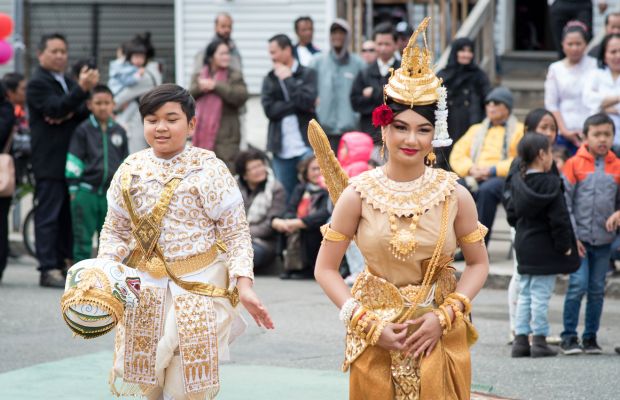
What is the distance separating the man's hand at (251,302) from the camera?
514 cm

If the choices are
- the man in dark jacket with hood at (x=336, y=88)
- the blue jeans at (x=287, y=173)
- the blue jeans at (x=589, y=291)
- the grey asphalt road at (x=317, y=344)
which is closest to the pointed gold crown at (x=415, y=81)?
the grey asphalt road at (x=317, y=344)

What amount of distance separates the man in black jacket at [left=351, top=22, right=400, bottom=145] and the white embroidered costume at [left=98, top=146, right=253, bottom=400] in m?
7.53

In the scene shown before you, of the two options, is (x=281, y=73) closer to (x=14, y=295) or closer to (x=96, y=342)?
(x=14, y=295)

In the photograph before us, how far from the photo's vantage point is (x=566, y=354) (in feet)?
27.5

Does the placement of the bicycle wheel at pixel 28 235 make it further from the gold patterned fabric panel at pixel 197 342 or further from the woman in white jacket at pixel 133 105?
the gold patterned fabric panel at pixel 197 342

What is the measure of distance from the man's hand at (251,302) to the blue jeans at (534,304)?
3.40 m

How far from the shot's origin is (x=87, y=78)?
436 inches

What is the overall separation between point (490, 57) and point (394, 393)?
1212 centimetres

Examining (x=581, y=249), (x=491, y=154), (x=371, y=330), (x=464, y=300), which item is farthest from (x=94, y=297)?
(x=491, y=154)

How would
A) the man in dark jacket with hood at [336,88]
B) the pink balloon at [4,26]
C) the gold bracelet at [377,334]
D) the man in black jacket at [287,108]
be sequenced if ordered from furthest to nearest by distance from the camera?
the pink balloon at [4,26]
the man in dark jacket with hood at [336,88]
the man in black jacket at [287,108]
the gold bracelet at [377,334]

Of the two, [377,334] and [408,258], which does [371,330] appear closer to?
[377,334]

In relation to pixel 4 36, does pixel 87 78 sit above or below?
below

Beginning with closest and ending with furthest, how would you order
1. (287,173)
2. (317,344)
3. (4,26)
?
(317,344) < (287,173) < (4,26)

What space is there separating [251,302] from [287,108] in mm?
8203
